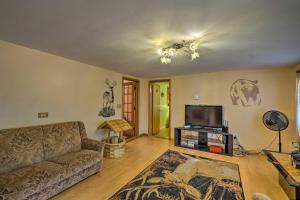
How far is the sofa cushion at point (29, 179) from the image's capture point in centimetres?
165

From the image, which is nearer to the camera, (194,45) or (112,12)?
(112,12)

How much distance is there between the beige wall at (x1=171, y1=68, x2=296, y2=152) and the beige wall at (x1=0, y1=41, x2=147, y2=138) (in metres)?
2.94

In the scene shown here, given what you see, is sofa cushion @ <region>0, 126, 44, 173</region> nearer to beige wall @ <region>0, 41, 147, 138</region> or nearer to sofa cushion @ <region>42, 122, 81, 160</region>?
sofa cushion @ <region>42, 122, 81, 160</region>

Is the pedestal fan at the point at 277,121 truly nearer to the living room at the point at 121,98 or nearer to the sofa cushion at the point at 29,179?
the living room at the point at 121,98

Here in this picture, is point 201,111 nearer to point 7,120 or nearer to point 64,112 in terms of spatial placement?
point 64,112

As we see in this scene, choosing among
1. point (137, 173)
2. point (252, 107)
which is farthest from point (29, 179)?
point (252, 107)

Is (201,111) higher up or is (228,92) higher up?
(228,92)

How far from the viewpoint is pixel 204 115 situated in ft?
14.5

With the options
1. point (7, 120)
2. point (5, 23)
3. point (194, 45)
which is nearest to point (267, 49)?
point (194, 45)

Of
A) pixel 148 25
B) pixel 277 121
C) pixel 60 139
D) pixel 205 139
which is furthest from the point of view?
pixel 205 139

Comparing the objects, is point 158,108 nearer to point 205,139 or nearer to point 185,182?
point 205,139

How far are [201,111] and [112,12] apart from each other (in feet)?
12.2

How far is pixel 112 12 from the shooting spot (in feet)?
4.98

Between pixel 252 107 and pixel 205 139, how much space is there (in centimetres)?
152
